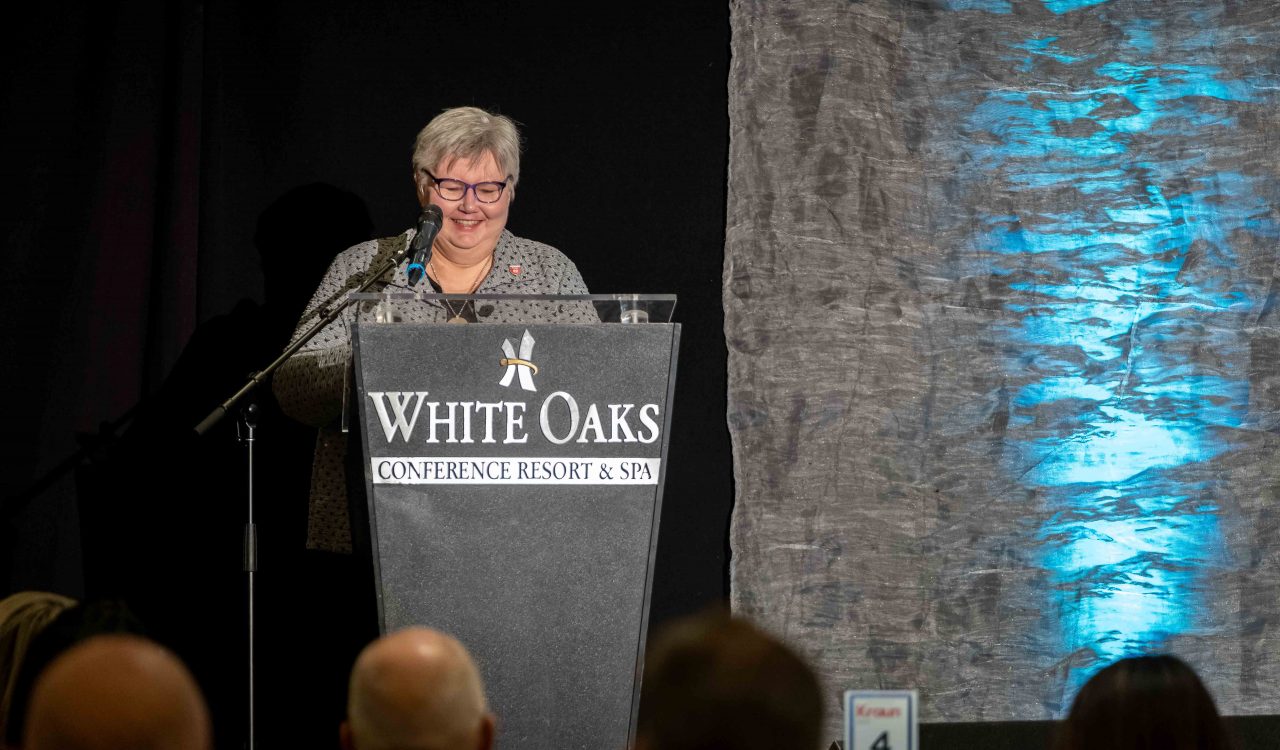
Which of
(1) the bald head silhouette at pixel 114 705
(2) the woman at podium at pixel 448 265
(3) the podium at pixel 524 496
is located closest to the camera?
(1) the bald head silhouette at pixel 114 705

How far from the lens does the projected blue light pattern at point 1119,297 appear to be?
160 inches

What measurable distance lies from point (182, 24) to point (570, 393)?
1975 millimetres

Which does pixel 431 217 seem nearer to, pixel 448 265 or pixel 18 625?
pixel 448 265

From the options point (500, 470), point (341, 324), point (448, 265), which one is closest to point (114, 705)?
point (500, 470)

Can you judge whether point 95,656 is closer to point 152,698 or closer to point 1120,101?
point 152,698

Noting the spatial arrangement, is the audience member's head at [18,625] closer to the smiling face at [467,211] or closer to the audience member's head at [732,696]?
the audience member's head at [732,696]

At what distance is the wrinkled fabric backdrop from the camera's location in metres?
3.96

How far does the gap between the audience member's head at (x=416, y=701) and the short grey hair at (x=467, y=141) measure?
1.84 m

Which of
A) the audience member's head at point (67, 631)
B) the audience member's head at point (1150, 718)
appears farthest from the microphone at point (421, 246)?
the audience member's head at point (1150, 718)

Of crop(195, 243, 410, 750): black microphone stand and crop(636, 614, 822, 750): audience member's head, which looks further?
crop(195, 243, 410, 750): black microphone stand

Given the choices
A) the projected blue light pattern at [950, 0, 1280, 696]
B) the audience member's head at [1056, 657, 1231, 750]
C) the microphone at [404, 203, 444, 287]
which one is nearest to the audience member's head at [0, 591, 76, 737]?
the microphone at [404, 203, 444, 287]

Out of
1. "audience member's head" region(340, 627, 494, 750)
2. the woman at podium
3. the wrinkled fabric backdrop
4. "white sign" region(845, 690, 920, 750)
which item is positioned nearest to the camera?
"audience member's head" region(340, 627, 494, 750)

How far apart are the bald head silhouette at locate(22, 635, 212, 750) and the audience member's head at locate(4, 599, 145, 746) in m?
0.42

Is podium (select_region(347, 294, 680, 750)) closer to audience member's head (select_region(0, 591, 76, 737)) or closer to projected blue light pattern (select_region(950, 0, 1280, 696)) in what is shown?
audience member's head (select_region(0, 591, 76, 737))
